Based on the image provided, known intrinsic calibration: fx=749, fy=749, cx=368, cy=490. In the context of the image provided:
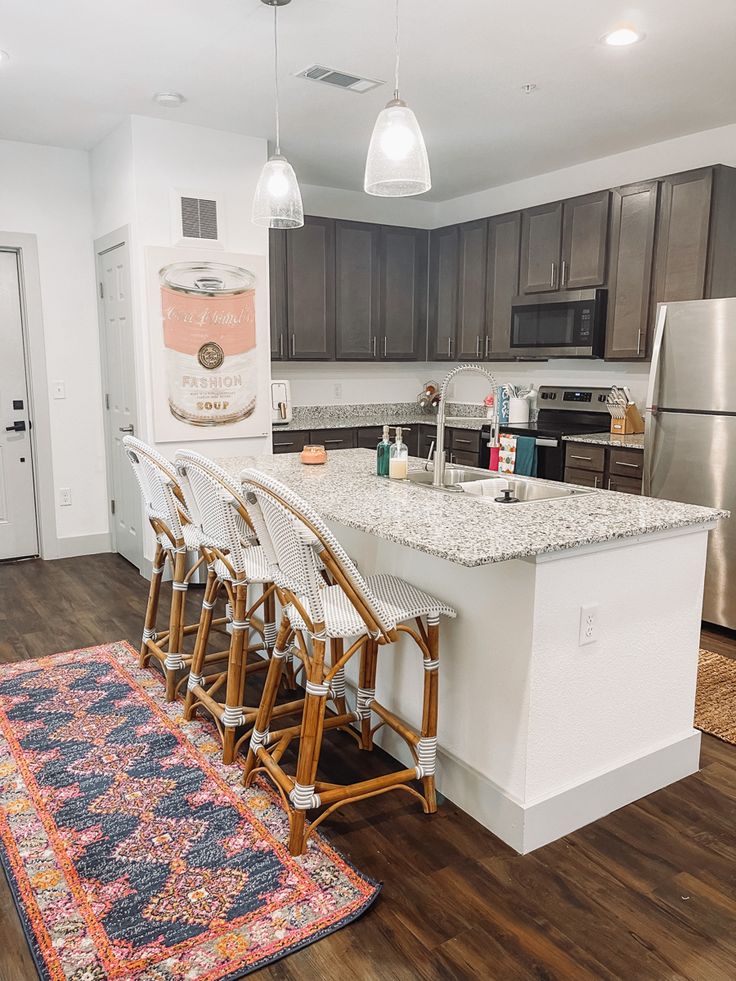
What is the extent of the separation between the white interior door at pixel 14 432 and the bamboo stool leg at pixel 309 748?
12.5 feet

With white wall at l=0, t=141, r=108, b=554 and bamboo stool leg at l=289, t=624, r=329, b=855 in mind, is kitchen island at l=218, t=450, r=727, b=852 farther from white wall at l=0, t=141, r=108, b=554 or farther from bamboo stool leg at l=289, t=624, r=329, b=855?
white wall at l=0, t=141, r=108, b=554

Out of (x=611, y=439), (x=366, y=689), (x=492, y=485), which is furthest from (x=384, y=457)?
(x=611, y=439)

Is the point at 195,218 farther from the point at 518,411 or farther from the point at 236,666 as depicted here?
the point at 236,666

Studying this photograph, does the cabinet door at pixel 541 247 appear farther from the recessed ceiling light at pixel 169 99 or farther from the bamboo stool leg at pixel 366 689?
the bamboo stool leg at pixel 366 689

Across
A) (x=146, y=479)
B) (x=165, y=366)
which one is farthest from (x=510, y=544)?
(x=165, y=366)

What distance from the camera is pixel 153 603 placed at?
3244mm

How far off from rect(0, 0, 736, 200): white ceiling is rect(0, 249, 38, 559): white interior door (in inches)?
39.2

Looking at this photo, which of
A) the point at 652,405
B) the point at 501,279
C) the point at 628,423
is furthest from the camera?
the point at 501,279

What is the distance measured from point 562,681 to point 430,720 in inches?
16.0

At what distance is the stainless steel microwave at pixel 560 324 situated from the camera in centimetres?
478

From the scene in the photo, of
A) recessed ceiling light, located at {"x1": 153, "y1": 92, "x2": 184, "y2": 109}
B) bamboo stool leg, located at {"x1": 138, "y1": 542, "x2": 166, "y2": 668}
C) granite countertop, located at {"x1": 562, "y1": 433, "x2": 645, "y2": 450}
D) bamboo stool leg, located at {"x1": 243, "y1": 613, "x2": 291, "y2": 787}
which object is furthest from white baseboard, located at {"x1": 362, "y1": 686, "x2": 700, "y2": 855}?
recessed ceiling light, located at {"x1": 153, "y1": 92, "x2": 184, "y2": 109}

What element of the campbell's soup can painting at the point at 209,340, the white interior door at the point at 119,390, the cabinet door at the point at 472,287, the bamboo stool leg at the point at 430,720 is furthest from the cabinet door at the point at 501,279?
the bamboo stool leg at the point at 430,720

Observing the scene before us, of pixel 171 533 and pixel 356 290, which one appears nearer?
pixel 171 533

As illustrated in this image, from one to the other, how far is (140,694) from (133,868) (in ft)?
3.72
